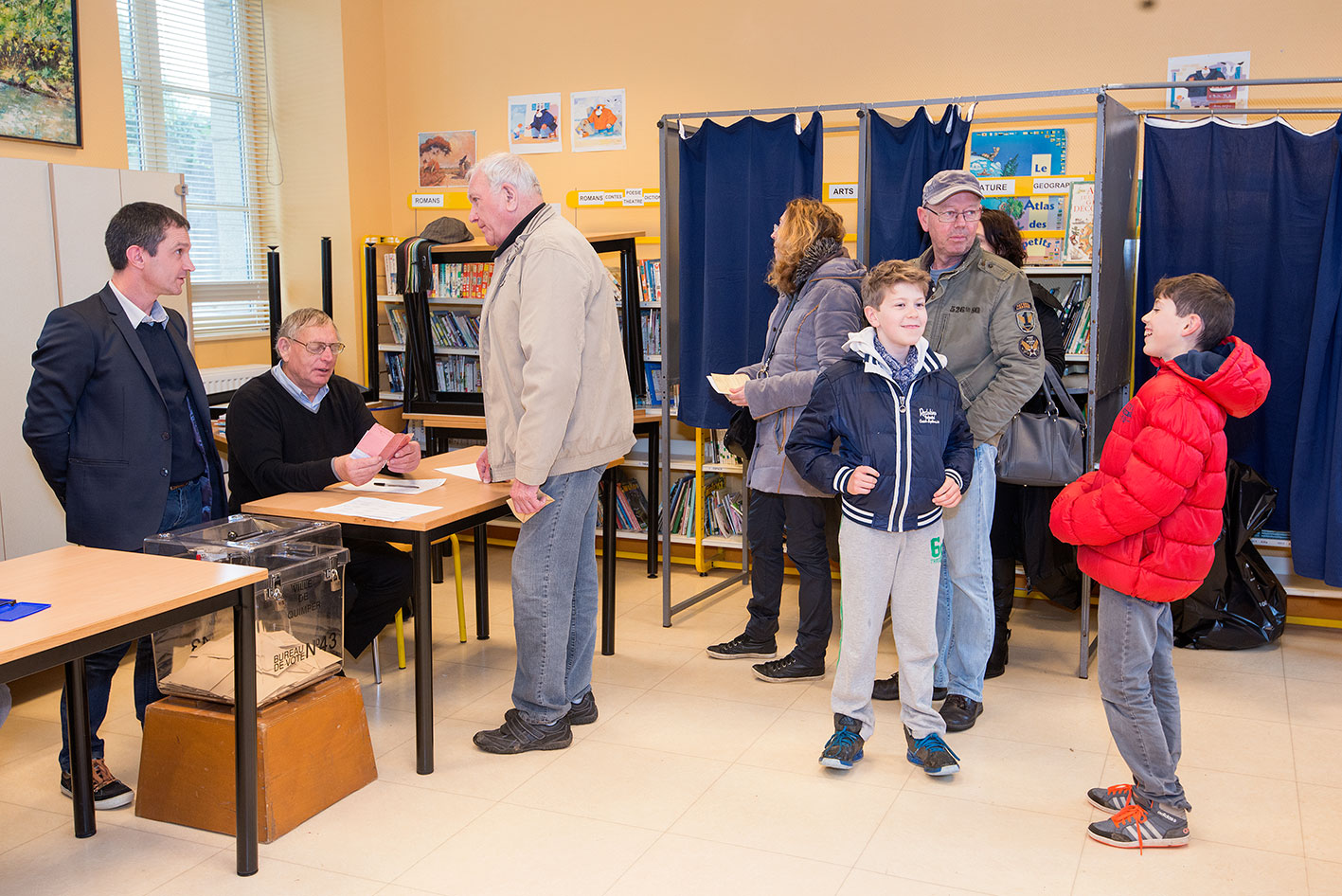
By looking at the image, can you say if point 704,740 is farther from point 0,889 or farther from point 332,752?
point 0,889

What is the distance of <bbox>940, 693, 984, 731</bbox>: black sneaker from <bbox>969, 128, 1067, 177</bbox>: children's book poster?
2.43 metres

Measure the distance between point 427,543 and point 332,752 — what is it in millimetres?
618

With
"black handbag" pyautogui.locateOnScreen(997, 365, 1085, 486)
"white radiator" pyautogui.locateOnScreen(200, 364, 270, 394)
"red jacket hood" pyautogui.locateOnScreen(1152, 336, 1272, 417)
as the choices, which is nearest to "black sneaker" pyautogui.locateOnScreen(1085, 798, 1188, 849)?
"red jacket hood" pyautogui.locateOnScreen(1152, 336, 1272, 417)

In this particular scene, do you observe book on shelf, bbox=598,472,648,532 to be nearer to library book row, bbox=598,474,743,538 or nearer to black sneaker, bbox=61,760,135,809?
library book row, bbox=598,474,743,538

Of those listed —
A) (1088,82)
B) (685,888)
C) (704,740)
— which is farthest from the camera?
(1088,82)

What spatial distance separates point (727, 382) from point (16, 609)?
2392 millimetres

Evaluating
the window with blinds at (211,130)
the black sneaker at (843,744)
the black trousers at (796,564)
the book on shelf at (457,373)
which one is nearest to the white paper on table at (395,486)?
the black trousers at (796,564)

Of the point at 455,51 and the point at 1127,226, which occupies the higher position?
the point at 455,51

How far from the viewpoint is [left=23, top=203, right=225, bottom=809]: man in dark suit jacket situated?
2824 mm

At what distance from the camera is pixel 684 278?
14.3 ft

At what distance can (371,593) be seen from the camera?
374cm

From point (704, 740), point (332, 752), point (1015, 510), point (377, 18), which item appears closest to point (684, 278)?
point (1015, 510)

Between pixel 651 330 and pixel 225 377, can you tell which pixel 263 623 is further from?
pixel 651 330

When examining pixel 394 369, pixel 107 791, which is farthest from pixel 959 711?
pixel 394 369
